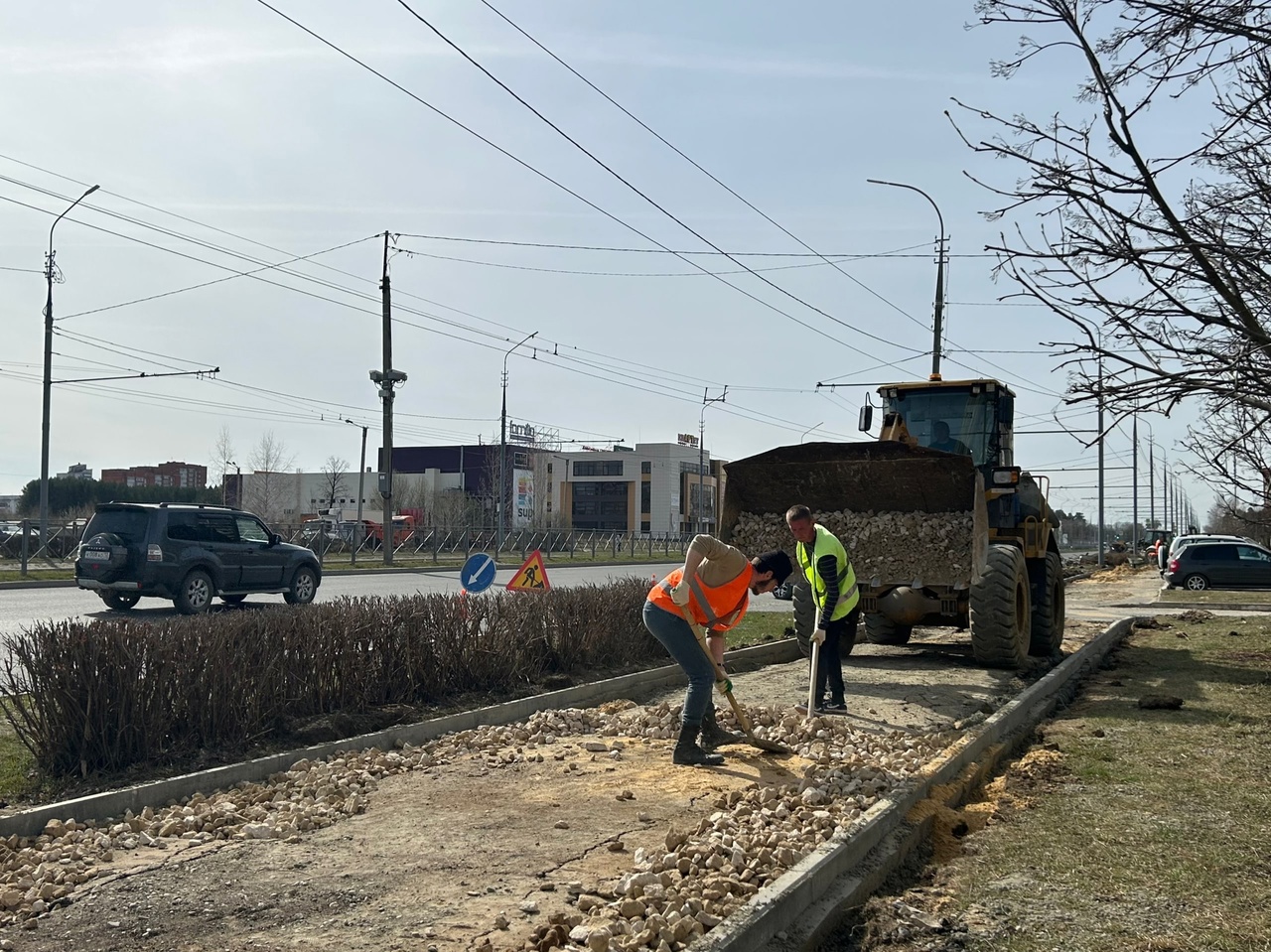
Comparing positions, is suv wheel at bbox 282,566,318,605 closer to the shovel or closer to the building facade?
the shovel

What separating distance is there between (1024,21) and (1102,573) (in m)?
43.0

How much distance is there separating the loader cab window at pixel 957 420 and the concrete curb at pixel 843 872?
589 cm

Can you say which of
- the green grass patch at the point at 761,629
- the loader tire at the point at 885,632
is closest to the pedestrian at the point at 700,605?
the green grass patch at the point at 761,629

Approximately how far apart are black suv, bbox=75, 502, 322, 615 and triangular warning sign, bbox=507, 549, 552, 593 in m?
6.37

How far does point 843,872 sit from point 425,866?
195cm

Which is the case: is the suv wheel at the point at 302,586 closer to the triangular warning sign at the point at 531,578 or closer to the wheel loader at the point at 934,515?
the triangular warning sign at the point at 531,578

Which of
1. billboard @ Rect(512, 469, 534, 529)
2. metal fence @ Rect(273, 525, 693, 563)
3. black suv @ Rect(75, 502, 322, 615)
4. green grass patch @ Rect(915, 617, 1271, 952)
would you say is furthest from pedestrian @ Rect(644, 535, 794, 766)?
billboard @ Rect(512, 469, 534, 529)

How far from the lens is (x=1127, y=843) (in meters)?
5.98

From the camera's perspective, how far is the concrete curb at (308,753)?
5918mm

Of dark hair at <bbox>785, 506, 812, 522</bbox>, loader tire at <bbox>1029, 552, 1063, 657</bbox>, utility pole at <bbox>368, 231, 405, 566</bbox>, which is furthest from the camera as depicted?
utility pole at <bbox>368, 231, 405, 566</bbox>

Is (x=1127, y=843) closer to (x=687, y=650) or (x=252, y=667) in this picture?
(x=687, y=650)

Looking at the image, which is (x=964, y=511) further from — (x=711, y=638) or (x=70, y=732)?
(x=70, y=732)

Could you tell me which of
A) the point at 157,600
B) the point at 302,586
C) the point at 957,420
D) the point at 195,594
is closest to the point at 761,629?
the point at 957,420

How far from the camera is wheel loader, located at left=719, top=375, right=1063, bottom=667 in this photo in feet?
38.5
